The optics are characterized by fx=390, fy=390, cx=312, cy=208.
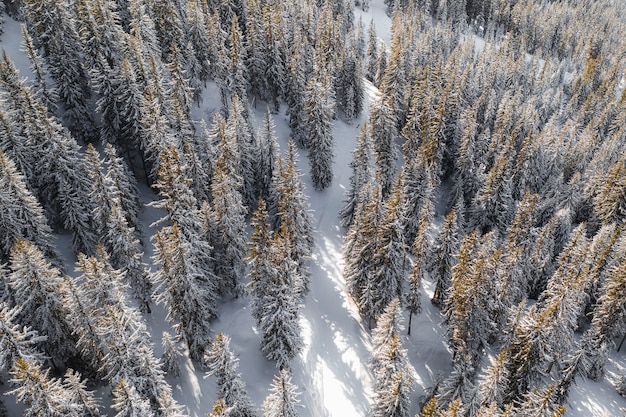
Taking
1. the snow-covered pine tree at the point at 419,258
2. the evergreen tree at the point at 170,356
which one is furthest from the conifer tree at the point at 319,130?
the evergreen tree at the point at 170,356

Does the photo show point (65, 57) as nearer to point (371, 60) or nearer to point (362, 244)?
point (362, 244)

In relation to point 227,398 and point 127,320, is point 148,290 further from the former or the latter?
point 227,398

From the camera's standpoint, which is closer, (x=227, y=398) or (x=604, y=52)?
(x=227, y=398)

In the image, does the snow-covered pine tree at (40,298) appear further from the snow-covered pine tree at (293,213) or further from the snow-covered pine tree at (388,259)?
the snow-covered pine tree at (388,259)

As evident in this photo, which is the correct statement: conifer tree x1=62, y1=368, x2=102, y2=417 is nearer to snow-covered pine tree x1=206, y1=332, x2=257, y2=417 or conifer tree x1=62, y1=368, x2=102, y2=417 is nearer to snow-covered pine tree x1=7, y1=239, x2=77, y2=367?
snow-covered pine tree x1=7, y1=239, x2=77, y2=367

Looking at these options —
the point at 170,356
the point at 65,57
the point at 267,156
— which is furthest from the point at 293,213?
the point at 65,57

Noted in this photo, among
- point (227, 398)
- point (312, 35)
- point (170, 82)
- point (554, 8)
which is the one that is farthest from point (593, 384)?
point (554, 8)
